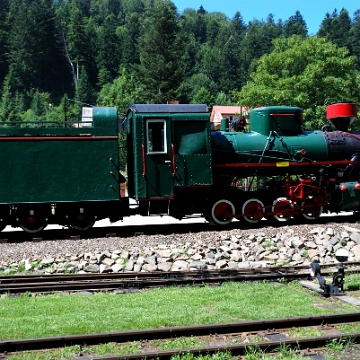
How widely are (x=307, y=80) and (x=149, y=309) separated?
22.0 metres

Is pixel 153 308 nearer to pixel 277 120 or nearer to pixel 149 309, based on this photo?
pixel 149 309

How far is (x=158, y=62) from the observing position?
56938mm

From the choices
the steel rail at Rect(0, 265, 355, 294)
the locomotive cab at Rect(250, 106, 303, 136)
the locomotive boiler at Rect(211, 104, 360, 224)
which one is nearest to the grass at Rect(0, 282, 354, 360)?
the steel rail at Rect(0, 265, 355, 294)

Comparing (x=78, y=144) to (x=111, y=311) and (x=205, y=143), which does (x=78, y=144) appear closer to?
(x=205, y=143)

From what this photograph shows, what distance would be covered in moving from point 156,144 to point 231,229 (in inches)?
126

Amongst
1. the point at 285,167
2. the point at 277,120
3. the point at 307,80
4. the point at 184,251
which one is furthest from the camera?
the point at 307,80

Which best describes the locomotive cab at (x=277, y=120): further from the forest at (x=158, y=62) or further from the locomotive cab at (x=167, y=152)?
the forest at (x=158, y=62)

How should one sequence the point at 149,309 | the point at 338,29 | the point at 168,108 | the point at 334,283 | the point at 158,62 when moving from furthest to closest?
1. the point at 338,29
2. the point at 158,62
3. the point at 168,108
4. the point at 334,283
5. the point at 149,309

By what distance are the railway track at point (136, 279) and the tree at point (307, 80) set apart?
57.5ft

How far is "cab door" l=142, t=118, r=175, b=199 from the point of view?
1167 centimetres

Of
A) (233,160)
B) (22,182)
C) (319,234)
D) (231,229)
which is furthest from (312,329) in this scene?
(22,182)

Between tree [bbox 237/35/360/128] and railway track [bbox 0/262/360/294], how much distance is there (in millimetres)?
17530

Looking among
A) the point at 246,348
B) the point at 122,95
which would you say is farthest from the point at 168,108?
the point at 122,95

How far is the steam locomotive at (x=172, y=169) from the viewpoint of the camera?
11414mm
